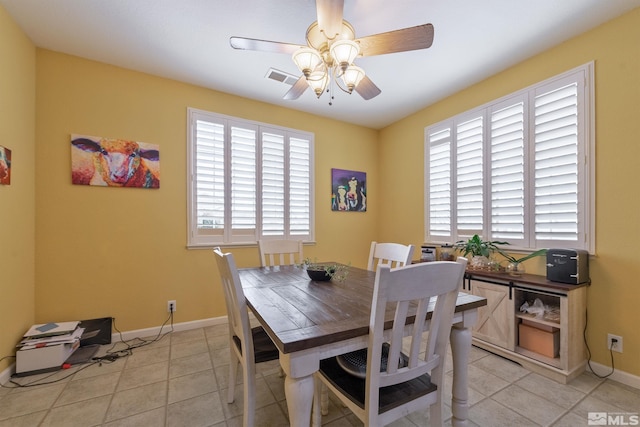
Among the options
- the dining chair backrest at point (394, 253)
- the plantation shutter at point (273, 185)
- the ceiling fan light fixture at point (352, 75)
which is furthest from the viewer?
the plantation shutter at point (273, 185)

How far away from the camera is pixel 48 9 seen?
1.89m

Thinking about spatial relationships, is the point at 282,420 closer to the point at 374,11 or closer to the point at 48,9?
the point at 374,11

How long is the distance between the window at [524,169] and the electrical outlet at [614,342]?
66 cm

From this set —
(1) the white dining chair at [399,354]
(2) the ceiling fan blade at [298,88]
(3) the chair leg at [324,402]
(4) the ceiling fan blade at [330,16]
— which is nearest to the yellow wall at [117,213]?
(2) the ceiling fan blade at [298,88]

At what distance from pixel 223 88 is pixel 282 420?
3.17 meters

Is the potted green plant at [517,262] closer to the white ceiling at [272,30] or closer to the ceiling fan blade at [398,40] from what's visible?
the white ceiling at [272,30]

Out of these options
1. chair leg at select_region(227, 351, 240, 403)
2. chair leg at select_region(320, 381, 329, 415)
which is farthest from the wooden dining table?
chair leg at select_region(320, 381, 329, 415)

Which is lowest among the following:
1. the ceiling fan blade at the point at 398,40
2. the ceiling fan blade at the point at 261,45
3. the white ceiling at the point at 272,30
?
the ceiling fan blade at the point at 398,40

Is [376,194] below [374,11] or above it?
below

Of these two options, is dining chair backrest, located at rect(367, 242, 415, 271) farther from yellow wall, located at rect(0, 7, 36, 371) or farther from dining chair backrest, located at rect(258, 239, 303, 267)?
yellow wall, located at rect(0, 7, 36, 371)

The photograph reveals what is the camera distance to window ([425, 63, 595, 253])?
2.10 meters

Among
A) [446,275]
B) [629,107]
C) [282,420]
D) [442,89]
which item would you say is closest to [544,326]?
[629,107]

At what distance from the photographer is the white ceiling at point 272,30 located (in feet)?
6.08

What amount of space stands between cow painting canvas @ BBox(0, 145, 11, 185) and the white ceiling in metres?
1.03
